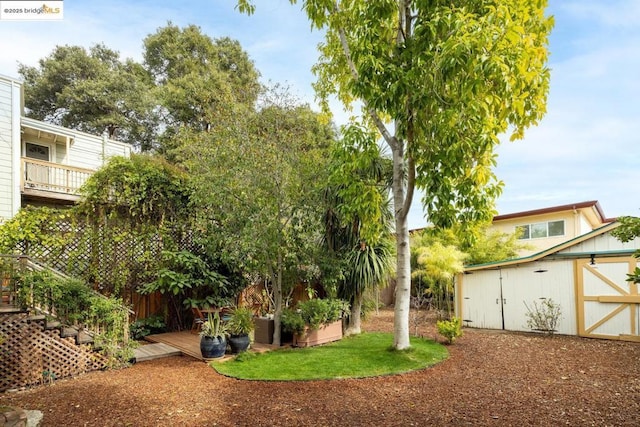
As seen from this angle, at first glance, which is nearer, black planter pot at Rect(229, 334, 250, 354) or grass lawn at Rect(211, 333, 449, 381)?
grass lawn at Rect(211, 333, 449, 381)

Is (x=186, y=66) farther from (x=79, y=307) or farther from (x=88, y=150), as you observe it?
(x=79, y=307)

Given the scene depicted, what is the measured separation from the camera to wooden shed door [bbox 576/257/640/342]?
799 cm

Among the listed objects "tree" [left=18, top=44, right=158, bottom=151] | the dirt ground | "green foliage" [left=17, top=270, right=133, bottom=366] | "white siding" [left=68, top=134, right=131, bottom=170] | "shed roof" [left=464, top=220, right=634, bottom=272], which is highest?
"tree" [left=18, top=44, right=158, bottom=151]

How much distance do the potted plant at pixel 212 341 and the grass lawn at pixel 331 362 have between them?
225 mm

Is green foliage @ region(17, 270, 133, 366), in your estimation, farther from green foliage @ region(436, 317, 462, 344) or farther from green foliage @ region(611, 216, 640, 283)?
green foliage @ region(611, 216, 640, 283)

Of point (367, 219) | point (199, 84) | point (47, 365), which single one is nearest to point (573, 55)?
point (367, 219)

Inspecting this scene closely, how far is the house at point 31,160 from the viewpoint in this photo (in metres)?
10.7

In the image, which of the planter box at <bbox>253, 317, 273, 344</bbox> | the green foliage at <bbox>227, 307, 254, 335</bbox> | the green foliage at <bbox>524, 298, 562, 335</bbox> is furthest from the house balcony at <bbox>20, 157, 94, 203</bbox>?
the green foliage at <bbox>524, 298, 562, 335</bbox>

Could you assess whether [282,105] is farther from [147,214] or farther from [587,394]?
[587,394]

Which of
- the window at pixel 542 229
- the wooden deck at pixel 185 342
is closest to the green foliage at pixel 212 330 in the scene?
the wooden deck at pixel 185 342

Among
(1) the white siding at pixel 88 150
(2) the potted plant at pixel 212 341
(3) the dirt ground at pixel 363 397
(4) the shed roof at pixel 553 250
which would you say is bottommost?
(3) the dirt ground at pixel 363 397

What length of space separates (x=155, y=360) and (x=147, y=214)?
348 cm

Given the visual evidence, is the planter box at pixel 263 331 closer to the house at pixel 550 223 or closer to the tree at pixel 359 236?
the tree at pixel 359 236

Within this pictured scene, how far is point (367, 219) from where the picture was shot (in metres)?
6.80
